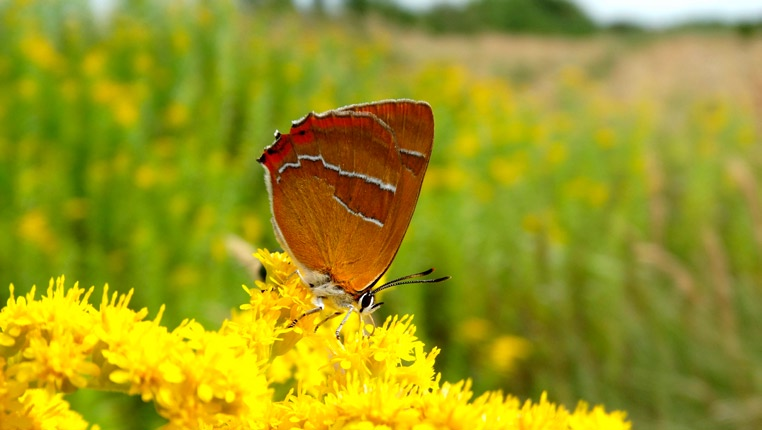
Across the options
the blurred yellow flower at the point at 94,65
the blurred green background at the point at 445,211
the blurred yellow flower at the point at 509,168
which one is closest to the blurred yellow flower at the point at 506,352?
the blurred green background at the point at 445,211

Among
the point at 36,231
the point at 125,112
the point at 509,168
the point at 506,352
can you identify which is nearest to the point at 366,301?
the point at 36,231

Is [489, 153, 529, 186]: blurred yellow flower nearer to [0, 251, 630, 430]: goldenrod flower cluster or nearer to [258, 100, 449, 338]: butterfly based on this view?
[258, 100, 449, 338]: butterfly

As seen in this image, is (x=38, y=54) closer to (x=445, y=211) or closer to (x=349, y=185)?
(x=445, y=211)

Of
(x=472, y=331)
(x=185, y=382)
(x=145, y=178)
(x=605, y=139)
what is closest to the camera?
(x=185, y=382)

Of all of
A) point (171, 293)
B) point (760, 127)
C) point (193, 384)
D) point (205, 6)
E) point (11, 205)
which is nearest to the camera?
point (193, 384)

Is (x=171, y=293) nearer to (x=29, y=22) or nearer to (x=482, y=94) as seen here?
(x=29, y=22)

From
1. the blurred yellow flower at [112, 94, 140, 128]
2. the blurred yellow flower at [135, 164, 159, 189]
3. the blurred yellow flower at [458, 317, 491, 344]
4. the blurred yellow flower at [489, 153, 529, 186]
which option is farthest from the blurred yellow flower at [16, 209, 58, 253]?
the blurred yellow flower at [489, 153, 529, 186]

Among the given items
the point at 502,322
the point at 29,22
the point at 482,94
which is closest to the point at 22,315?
the point at 502,322

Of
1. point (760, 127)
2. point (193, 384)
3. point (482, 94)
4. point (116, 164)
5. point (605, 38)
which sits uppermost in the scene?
point (605, 38)
